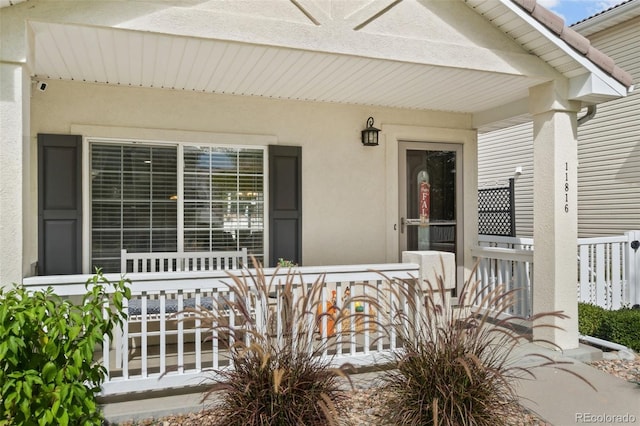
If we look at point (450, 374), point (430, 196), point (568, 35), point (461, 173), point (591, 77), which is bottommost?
point (450, 374)

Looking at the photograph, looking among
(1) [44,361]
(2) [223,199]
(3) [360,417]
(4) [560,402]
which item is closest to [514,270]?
(4) [560,402]

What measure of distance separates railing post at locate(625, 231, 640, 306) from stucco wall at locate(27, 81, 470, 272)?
2692mm

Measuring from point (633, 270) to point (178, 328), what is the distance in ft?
19.0

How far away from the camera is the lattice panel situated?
26.7ft

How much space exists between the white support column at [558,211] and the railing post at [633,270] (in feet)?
6.63

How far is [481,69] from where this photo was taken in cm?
421

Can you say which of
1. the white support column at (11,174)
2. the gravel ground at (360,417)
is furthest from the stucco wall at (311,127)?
the gravel ground at (360,417)

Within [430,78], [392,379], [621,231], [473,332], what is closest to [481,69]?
[430,78]

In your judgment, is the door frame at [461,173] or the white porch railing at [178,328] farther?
the door frame at [461,173]

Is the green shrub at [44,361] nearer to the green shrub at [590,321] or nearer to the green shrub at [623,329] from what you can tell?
the green shrub at [590,321]

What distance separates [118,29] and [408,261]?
3.06 meters

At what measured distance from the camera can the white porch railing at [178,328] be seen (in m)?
3.27

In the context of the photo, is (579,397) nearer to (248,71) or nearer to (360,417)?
(360,417)

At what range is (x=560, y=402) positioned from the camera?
3.56 metres
